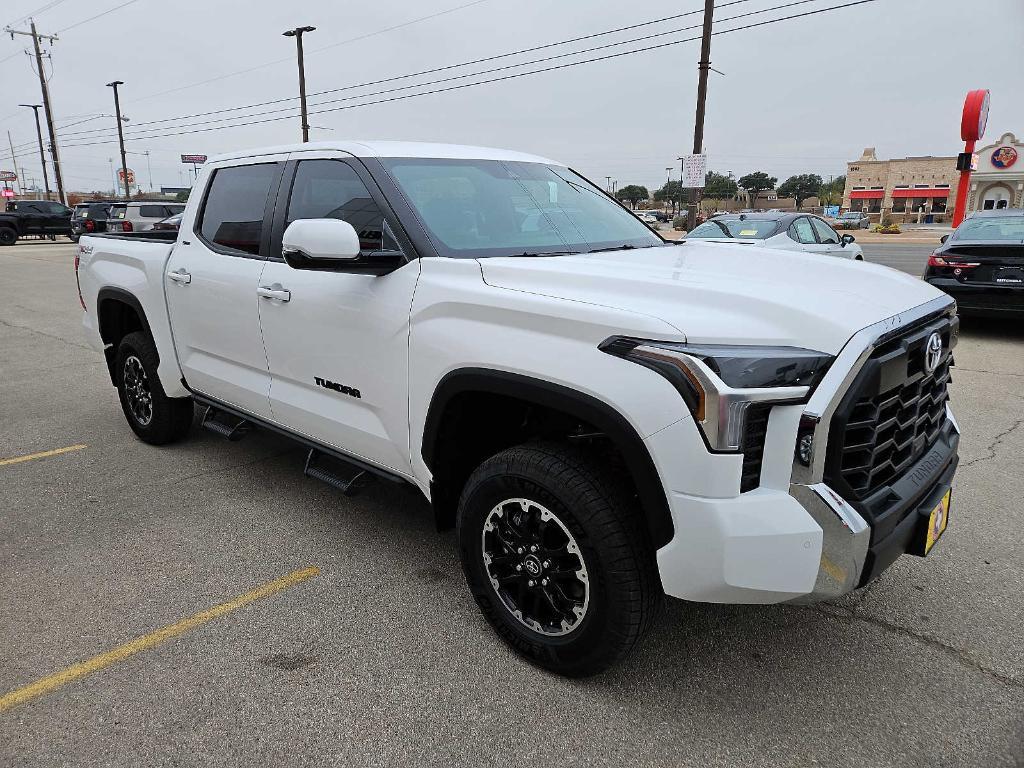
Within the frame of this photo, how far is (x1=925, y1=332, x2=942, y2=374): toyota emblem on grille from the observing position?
234 cm

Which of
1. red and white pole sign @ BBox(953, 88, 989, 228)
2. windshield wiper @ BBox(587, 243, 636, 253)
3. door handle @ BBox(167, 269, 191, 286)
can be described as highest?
red and white pole sign @ BBox(953, 88, 989, 228)

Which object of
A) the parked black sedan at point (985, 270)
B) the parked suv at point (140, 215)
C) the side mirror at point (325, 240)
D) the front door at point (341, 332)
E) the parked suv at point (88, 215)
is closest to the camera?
the side mirror at point (325, 240)

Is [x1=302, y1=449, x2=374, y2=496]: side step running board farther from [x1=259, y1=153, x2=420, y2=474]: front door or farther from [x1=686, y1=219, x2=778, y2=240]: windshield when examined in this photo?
[x1=686, y1=219, x2=778, y2=240]: windshield

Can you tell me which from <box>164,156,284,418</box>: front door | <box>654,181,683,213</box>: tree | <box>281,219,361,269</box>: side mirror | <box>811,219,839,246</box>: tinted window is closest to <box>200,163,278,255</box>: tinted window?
<box>164,156,284,418</box>: front door

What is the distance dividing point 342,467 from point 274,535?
0.48 m

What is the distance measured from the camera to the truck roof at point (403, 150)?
3186 mm

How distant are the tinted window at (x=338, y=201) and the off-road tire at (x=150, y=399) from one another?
1797 millimetres

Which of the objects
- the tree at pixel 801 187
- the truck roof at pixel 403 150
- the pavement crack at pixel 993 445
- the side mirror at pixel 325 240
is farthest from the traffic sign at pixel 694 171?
the tree at pixel 801 187

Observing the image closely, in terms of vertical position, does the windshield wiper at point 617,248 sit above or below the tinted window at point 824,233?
above

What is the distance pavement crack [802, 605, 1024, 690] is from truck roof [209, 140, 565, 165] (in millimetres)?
2564

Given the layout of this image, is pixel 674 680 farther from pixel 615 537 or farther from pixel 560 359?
pixel 560 359

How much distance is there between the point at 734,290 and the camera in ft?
7.16

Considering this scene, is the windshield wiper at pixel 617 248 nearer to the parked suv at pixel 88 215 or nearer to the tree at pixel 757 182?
the parked suv at pixel 88 215

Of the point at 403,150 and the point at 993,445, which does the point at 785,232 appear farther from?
the point at 403,150
